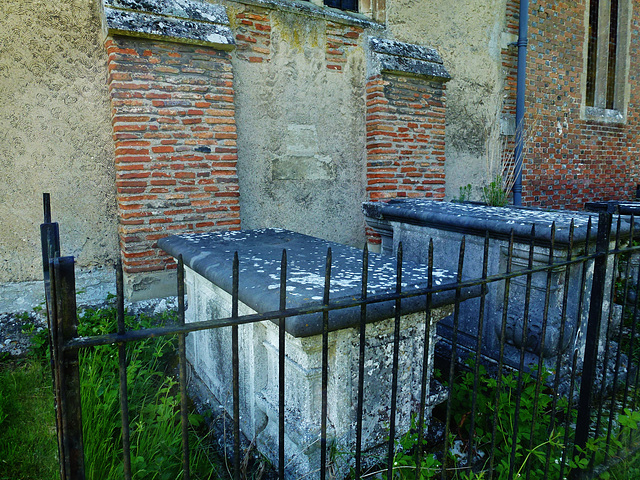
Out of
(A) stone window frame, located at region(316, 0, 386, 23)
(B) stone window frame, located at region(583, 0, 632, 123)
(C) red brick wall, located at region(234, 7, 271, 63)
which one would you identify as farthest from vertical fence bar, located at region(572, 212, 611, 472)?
(B) stone window frame, located at region(583, 0, 632, 123)

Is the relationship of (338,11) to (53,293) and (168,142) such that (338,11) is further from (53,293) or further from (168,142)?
Answer: (53,293)

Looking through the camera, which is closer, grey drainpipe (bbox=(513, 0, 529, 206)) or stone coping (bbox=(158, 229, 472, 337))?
stone coping (bbox=(158, 229, 472, 337))

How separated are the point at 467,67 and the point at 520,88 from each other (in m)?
0.99

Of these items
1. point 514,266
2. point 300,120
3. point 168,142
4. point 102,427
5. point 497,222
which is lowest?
point 102,427

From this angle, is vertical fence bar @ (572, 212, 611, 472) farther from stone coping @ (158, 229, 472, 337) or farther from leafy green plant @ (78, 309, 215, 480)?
leafy green plant @ (78, 309, 215, 480)

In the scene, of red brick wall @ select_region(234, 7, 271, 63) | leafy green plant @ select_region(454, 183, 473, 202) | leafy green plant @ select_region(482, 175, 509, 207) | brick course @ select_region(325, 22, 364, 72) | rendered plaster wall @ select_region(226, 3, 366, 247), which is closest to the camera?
red brick wall @ select_region(234, 7, 271, 63)

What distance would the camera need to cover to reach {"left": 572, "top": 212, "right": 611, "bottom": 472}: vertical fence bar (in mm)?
2166

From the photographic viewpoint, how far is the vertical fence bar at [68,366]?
1009 mm

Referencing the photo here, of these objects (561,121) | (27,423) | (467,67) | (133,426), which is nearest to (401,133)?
(467,67)

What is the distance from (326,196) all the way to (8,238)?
3068 millimetres

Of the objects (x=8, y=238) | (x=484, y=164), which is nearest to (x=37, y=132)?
(x=8, y=238)

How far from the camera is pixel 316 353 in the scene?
1914 mm

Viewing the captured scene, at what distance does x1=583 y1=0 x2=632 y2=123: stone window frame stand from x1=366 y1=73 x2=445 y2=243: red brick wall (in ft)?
12.3

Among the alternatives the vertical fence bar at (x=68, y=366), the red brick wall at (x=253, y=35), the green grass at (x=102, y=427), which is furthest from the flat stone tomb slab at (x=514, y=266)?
the vertical fence bar at (x=68, y=366)
